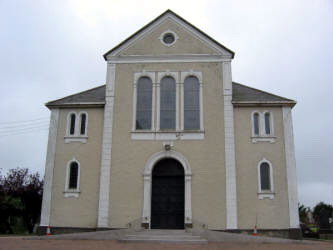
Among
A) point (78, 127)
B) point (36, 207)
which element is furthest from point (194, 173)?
point (36, 207)

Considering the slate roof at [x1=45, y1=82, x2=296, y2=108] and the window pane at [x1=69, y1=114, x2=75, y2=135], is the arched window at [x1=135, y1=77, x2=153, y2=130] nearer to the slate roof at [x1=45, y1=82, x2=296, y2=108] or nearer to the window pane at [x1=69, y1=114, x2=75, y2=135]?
the slate roof at [x1=45, y1=82, x2=296, y2=108]

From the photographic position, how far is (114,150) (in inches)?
827

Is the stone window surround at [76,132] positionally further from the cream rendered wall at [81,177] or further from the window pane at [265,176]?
the window pane at [265,176]

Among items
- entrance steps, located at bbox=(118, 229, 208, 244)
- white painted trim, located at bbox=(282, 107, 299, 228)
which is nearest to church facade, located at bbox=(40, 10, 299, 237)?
white painted trim, located at bbox=(282, 107, 299, 228)

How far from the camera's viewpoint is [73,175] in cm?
2123

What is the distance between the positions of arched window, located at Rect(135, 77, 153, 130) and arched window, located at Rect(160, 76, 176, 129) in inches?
27.1

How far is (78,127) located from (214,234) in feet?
33.3

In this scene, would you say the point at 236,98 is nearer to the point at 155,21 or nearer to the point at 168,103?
the point at 168,103

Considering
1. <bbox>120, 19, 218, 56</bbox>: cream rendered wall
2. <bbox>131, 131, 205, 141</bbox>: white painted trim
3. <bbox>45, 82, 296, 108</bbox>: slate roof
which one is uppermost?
<bbox>120, 19, 218, 56</bbox>: cream rendered wall

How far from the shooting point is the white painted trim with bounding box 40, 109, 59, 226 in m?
20.7

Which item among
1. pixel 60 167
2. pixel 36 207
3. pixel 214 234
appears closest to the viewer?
pixel 214 234

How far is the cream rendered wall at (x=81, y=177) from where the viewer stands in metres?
20.6

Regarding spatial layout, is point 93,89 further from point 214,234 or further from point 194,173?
point 214,234

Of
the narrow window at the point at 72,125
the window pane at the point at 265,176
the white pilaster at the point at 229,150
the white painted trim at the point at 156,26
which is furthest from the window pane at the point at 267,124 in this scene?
the narrow window at the point at 72,125
